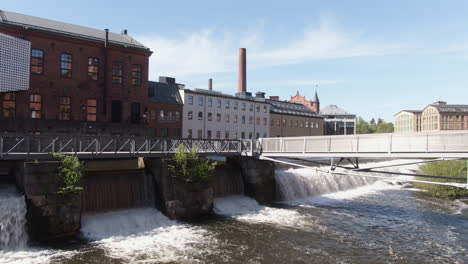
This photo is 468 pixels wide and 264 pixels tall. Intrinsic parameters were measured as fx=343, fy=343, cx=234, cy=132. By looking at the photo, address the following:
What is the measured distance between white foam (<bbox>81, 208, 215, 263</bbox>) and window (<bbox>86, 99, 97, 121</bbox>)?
1353 centimetres

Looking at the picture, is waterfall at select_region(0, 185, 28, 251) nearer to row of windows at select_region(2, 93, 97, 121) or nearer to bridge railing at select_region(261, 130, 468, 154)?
row of windows at select_region(2, 93, 97, 121)

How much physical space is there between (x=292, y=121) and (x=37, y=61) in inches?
2045

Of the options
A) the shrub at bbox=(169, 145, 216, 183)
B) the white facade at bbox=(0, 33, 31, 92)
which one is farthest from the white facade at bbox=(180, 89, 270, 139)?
the shrub at bbox=(169, 145, 216, 183)

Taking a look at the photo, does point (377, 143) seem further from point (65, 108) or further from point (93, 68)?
point (65, 108)

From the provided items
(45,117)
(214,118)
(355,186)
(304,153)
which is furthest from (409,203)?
(45,117)

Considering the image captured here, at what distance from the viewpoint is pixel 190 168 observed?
1028 inches

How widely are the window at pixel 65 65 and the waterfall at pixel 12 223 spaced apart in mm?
15527

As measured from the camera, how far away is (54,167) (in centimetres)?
2058

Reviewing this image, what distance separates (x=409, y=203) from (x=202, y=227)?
22107mm

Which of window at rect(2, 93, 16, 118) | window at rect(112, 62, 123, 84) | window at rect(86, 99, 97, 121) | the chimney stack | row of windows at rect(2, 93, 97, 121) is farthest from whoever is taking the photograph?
the chimney stack

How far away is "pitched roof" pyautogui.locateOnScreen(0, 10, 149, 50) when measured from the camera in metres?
31.1

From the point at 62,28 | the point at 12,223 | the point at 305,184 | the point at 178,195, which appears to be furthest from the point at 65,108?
the point at 305,184

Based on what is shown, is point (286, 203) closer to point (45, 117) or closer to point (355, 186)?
point (355, 186)

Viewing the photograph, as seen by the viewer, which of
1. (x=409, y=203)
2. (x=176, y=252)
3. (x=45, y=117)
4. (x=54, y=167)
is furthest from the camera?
(x=409, y=203)
